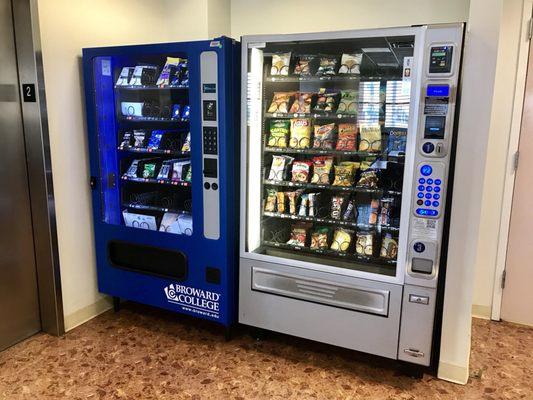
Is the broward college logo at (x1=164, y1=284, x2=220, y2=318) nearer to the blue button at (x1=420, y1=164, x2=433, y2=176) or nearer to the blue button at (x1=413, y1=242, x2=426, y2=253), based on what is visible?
the blue button at (x1=413, y1=242, x2=426, y2=253)

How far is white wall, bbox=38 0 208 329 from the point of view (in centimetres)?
265

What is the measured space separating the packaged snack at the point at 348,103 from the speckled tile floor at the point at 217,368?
1.51 meters

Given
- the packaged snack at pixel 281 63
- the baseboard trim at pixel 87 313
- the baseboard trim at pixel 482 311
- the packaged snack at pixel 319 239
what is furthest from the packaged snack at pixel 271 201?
the baseboard trim at pixel 482 311

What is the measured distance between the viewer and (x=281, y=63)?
2.49m

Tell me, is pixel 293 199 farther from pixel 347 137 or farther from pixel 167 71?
pixel 167 71

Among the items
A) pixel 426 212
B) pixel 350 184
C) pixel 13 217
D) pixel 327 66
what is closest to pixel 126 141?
pixel 13 217

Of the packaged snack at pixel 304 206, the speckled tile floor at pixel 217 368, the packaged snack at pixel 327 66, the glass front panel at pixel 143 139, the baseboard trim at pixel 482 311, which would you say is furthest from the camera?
the baseboard trim at pixel 482 311

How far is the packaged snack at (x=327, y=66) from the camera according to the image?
240 centimetres

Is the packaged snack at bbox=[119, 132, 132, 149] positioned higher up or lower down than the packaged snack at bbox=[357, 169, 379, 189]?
higher up

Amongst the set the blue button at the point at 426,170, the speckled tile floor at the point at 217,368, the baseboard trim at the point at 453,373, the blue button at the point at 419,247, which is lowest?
the speckled tile floor at the point at 217,368

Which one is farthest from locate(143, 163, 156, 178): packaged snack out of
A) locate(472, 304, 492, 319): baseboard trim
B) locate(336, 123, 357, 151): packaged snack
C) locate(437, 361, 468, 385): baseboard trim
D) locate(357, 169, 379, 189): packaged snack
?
locate(472, 304, 492, 319): baseboard trim

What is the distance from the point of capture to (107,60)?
2.82m

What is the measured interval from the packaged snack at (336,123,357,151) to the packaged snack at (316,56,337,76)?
0.32 metres

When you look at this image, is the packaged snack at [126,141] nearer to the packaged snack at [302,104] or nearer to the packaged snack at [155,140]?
the packaged snack at [155,140]
